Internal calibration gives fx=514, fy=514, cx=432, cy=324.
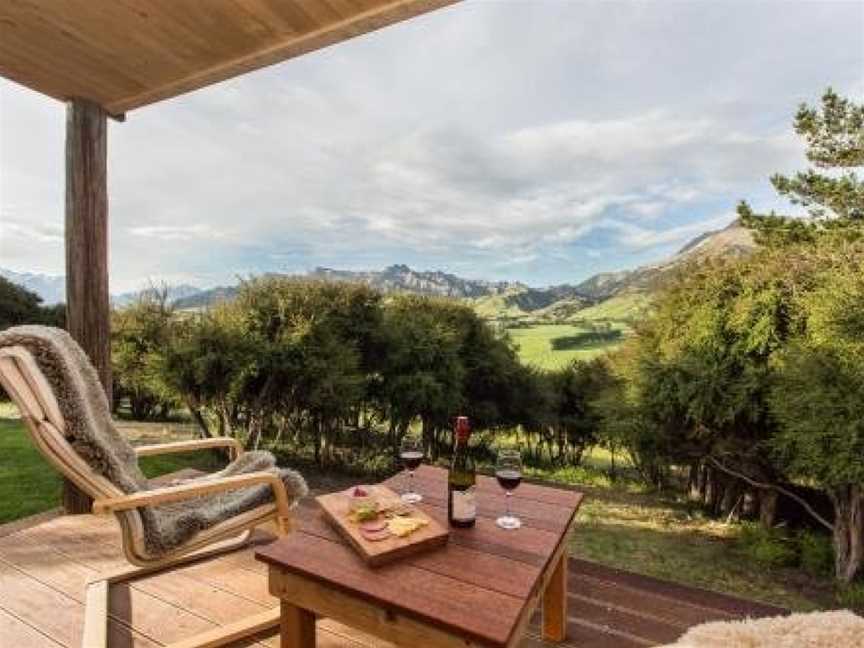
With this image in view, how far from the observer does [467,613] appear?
1395mm

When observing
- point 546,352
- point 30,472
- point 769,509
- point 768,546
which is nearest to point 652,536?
point 768,546

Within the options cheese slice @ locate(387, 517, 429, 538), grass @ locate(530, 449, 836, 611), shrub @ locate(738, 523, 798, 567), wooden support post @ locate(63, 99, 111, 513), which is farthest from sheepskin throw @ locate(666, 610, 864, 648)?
wooden support post @ locate(63, 99, 111, 513)

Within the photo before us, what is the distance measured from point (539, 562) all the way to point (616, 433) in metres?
3.84

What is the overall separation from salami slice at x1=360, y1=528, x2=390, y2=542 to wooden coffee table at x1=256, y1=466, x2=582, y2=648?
7cm

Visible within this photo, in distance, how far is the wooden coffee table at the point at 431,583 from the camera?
1399mm

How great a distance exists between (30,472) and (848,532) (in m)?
6.71

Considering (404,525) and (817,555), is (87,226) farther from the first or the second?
(817,555)

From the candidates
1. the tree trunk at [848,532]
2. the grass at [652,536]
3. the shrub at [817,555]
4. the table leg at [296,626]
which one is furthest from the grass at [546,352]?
the table leg at [296,626]

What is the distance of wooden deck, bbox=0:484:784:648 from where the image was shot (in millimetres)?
2252

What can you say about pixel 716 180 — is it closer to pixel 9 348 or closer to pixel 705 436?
pixel 705 436

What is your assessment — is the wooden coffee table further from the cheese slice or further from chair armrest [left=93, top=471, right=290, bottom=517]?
chair armrest [left=93, top=471, right=290, bottom=517]

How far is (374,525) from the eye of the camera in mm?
1834

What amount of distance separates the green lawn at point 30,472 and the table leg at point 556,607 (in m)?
3.68

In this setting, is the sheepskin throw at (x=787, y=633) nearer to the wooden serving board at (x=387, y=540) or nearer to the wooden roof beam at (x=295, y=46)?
the wooden serving board at (x=387, y=540)
